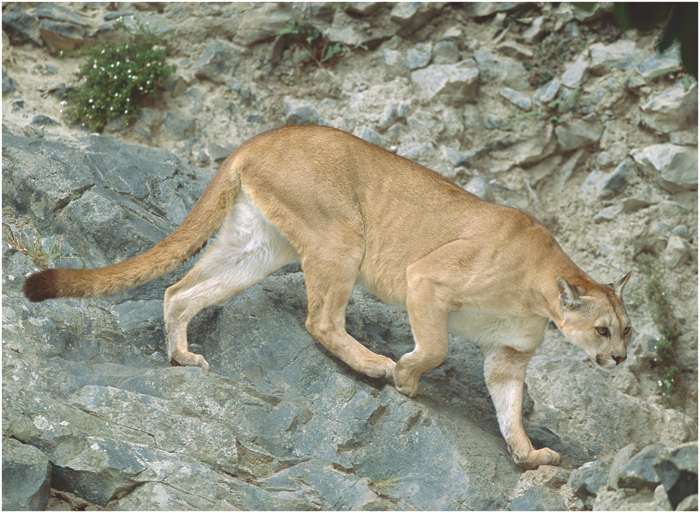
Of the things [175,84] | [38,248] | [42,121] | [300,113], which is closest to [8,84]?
[42,121]

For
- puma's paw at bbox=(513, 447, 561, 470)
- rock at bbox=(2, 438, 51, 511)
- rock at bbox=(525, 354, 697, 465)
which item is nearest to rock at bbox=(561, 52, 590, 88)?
rock at bbox=(525, 354, 697, 465)

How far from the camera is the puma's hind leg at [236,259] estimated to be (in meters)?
5.06

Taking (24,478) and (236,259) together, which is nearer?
(24,478)

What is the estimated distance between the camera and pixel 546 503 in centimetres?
407

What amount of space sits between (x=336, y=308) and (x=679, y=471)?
2.58 metres

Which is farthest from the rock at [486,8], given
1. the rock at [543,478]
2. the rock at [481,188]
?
the rock at [543,478]

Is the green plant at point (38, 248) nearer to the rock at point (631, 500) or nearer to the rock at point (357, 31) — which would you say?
the rock at point (631, 500)

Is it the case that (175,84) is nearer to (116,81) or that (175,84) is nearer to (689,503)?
(116,81)

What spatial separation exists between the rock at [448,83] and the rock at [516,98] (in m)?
0.37

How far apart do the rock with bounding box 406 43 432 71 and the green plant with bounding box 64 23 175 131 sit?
295cm

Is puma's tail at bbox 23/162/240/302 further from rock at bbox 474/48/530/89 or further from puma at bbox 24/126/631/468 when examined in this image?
rock at bbox 474/48/530/89

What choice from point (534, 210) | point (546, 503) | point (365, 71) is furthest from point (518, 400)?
point (365, 71)

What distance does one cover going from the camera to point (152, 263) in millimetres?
4734

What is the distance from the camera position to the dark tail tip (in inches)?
161
